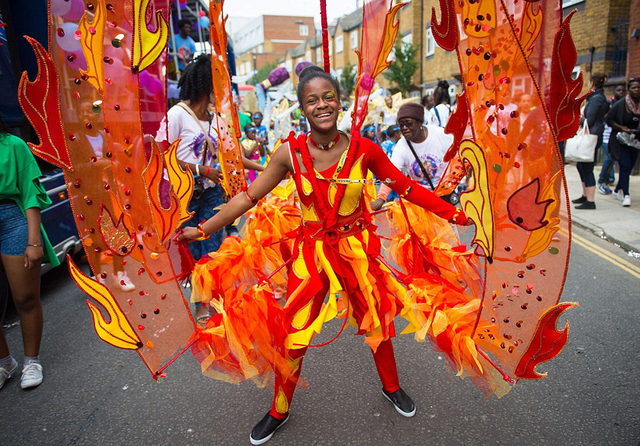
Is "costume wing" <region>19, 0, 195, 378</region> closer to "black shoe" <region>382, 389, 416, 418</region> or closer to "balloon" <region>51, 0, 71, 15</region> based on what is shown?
"balloon" <region>51, 0, 71, 15</region>

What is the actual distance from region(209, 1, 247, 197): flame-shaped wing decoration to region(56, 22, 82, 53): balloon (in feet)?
A: 4.57

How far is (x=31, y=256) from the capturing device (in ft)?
9.48

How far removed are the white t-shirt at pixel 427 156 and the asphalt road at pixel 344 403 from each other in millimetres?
1570

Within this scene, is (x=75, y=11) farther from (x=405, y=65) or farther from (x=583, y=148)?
(x=405, y=65)

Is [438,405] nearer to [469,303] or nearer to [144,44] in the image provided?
[469,303]

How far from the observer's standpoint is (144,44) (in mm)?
2045

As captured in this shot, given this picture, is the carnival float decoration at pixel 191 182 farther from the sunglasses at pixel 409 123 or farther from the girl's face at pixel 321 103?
the sunglasses at pixel 409 123

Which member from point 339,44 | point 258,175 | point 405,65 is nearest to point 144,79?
point 258,175

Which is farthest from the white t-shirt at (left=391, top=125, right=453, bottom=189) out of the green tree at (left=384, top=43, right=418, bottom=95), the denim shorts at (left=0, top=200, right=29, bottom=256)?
the green tree at (left=384, top=43, right=418, bottom=95)

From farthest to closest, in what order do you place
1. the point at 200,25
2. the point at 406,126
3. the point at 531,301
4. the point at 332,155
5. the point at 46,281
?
the point at 200,25
the point at 46,281
the point at 406,126
the point at 332,155
the point at 531,301

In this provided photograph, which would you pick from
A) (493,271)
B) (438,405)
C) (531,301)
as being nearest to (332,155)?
(493,271)

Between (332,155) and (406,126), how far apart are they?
201 centimetres

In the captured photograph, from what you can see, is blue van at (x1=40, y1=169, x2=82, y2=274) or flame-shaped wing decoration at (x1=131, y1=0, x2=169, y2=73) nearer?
flame-shaped wing decoration at (x1=131, y1=0, x2=169, y2=73)

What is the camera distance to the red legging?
7.46 ft
